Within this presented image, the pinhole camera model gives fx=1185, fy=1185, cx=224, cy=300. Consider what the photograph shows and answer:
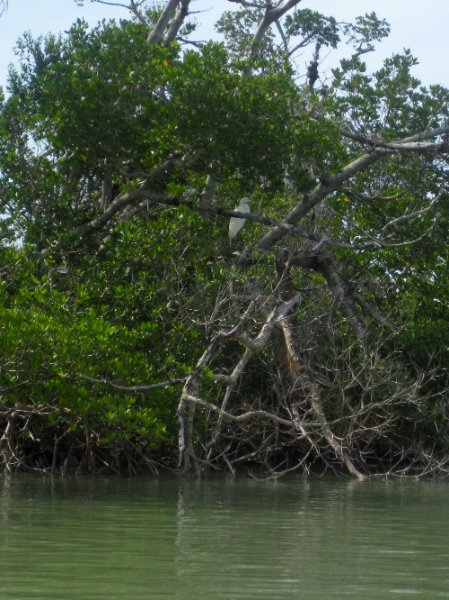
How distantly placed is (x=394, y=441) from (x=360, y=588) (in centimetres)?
946

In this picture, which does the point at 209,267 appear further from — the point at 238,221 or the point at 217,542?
Answer: the point at 217,542

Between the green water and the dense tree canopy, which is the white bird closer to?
the dense tree canopy

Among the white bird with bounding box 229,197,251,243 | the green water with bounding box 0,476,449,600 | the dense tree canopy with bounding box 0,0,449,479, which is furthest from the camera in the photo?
the white bird with bounding box 229,197,251,243

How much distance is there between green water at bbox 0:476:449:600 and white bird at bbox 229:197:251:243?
11.6 ft

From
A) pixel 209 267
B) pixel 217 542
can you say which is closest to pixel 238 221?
pixel 209 267

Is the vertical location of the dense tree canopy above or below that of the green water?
above

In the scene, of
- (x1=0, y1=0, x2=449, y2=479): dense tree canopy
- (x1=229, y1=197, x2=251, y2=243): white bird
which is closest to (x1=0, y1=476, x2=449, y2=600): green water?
(x1=0, y1=0, x2=449, y2=479): dense tree canopy

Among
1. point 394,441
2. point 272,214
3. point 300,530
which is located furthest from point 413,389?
point 300,530

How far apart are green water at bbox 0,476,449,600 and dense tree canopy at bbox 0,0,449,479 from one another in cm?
120

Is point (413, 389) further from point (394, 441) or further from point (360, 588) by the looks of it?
point (360, 588)

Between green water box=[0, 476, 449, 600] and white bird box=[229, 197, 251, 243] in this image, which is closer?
green water box=[0, 476, 449, 600]

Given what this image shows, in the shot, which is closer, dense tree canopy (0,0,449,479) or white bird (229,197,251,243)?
dense tree canopy (0,0,449,479)

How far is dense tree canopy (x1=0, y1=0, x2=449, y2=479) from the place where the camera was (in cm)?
1238

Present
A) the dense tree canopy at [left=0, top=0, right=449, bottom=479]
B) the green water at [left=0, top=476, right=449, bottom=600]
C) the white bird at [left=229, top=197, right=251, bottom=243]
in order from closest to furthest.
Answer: the green water at [left=0, top=476, right=449, bottom=600] < the dense tree canopy at [left=0, top=0, right=449, bottom=479] < the white bird at [left=229, top=197, right=251, bottom=243]
